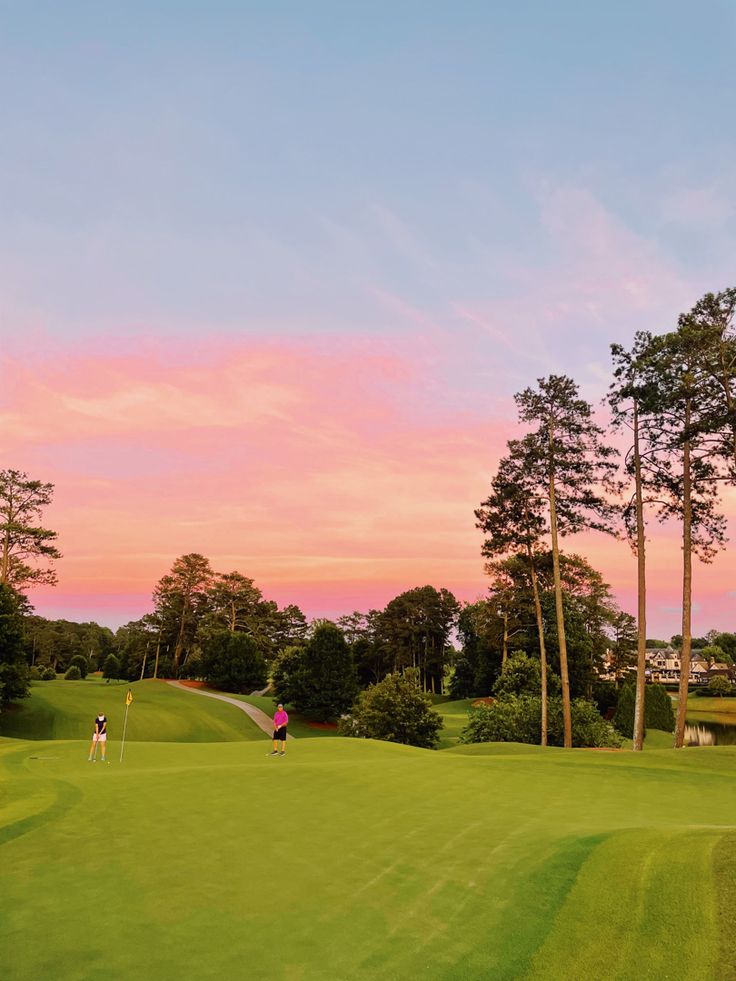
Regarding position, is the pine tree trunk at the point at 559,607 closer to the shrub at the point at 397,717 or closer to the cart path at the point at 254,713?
the shrub at the point at 397,717

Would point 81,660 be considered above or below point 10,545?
below

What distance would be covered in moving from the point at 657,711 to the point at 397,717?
99.0 feet

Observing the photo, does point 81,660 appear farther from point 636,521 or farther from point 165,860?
point 165,860

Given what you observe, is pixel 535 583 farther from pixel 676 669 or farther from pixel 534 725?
pixel 676 669

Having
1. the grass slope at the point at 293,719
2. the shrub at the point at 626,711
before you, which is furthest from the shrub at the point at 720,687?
the grass slope at the point at 293,719

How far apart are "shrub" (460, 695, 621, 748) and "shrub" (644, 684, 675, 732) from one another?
19.0 metres

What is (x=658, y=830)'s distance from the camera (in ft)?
31.6

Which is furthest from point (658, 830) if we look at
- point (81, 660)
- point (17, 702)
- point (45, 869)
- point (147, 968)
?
point (81, 660)

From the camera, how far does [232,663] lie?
230 ft

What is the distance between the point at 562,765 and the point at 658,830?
36.6 ft

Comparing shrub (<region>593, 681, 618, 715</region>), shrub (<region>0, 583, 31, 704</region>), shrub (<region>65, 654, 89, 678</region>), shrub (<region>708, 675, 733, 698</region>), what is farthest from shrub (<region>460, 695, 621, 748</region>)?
shrub (<region>65, 654, 89, 678</region>)

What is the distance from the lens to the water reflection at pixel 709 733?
55222mm

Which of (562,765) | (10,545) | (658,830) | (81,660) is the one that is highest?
(10,545)

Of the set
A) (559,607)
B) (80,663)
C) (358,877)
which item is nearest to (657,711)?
(559,607)
